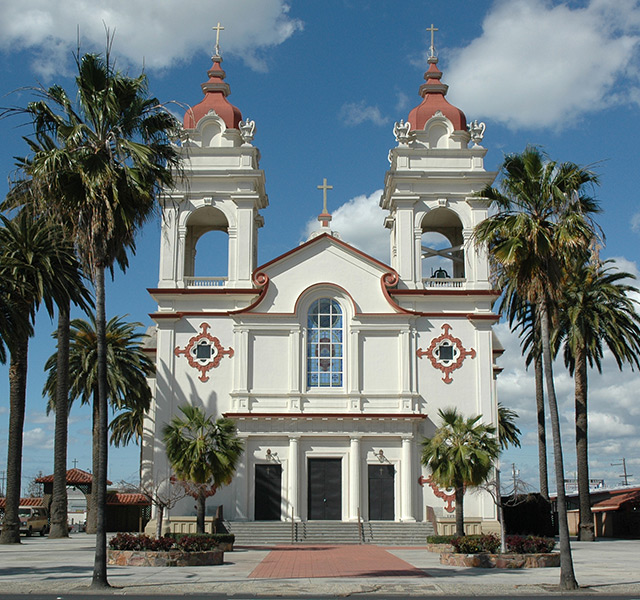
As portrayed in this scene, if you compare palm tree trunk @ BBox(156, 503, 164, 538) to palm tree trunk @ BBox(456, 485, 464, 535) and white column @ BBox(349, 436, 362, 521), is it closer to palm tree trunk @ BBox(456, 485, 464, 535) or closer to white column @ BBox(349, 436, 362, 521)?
palm tree trunk @ BBox(456, 485, 464, 535)

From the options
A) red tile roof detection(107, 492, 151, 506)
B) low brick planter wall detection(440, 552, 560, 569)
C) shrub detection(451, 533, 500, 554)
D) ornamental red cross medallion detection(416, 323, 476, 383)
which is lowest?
low brick planter wall detection(440, 552, 560, 569)

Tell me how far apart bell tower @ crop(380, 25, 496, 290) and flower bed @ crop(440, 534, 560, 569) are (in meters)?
17.0

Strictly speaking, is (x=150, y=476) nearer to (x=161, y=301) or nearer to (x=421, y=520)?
(x=161, y=301)

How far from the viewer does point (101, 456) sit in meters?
21.1

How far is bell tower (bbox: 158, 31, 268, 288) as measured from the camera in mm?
41594

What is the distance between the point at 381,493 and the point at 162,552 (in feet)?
51.2

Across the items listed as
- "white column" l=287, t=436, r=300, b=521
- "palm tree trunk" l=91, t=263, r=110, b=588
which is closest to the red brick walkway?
"white column" l=287, t=436, r=300, b=521

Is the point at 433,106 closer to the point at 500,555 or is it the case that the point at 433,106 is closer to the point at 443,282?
the point at 443,282

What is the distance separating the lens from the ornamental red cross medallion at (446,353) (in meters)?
40.2

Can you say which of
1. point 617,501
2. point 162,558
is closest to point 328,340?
point 162,558

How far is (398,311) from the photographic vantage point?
4034 cm

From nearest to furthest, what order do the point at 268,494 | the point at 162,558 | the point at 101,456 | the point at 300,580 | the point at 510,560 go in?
the point at 101,456 < the point at 300,580 < the point at 510,560 < the point at 162,558 < the point at 268,494

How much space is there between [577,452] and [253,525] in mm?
17785

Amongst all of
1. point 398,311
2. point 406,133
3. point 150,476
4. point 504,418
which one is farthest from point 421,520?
point 504,418
